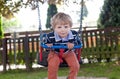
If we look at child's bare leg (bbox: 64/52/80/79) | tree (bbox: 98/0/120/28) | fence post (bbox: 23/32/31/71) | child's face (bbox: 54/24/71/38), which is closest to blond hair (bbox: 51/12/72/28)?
child's face (bbox: 54/24/71/38)

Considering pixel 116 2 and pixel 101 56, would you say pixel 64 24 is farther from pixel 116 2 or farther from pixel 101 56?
pixel 116 2

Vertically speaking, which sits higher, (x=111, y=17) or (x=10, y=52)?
(x=111, y=17)

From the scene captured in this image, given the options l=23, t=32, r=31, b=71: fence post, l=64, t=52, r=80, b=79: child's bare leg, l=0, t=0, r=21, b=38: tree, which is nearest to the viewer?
l=64, t=52, r=80, b=79: child's bare leg

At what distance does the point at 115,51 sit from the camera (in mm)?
9711

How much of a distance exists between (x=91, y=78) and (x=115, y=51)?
2.86 metres

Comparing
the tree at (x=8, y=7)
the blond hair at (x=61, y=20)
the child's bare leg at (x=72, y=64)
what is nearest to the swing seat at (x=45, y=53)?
the child's bare leg at (x=72, y=64)

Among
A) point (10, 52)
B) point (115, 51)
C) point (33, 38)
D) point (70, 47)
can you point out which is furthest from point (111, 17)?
point (70, 47)

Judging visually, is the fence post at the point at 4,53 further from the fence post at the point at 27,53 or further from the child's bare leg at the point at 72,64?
the child's bare leg at the point at 72,64

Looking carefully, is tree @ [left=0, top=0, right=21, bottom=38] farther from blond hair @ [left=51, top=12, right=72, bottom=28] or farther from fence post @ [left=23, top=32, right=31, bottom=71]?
blond hair @ [left=51, top=12, right=72, bottom=28]

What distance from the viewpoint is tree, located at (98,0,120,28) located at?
34.3 ft

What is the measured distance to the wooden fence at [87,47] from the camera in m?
9.57

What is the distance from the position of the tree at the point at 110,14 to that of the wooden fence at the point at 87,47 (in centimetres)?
89

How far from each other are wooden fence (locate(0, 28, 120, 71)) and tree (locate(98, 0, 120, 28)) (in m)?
0.89

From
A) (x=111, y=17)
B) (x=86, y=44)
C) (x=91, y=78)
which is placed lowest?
(x=91, y=78)
